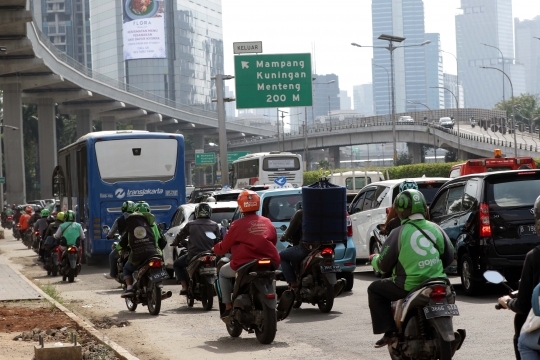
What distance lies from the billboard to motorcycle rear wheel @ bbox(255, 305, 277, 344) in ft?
438

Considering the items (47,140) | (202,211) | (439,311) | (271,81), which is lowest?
(439,311)

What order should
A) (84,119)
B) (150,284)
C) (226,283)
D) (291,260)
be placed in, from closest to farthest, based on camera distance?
(226,283)
(291,260)
(150,284)
(84,119)

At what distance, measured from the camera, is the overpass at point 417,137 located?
84.2 meters

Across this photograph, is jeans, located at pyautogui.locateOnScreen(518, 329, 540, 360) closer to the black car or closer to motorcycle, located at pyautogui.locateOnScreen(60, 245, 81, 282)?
the black car

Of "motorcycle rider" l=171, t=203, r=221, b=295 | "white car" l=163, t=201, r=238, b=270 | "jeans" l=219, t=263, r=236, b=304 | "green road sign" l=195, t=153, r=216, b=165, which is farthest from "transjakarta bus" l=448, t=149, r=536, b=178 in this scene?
"green road sign" l=195, t=153, r=216, b=165

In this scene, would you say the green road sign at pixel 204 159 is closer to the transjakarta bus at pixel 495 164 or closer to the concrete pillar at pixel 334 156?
the concrete pillar at pixel 334 156

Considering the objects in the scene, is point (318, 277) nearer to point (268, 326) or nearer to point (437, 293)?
point (268, 326)

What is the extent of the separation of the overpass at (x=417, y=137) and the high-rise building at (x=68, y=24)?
73849 millimetres

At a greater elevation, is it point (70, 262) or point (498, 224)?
point (498, 224)

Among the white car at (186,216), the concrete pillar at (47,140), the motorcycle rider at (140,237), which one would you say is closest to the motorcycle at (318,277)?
the motorcycle rider at (140,237)

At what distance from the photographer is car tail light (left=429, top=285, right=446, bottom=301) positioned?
6805 millimetres

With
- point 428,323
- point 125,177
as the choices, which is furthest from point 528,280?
point 125,177

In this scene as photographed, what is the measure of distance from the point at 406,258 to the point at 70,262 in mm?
13311

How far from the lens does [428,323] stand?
274 inches
